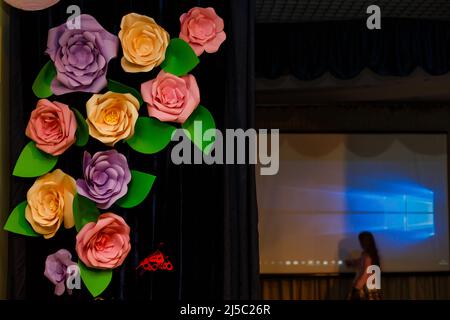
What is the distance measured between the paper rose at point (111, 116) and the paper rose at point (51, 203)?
0.15 metres

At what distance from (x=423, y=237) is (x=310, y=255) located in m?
1.00

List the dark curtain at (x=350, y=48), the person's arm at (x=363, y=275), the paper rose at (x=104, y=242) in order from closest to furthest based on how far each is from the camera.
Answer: the paper rose at (x=104, y=242), the dark curtain at (x=350, y=48), the person's arm at (x=363, y=275)

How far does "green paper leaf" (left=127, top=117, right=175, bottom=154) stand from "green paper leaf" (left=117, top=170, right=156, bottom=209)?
0.06 m

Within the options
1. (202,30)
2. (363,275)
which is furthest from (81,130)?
(363,275)

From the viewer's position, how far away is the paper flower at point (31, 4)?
57.2 inches

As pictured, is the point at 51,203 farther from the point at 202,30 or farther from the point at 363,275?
the point at 363,275

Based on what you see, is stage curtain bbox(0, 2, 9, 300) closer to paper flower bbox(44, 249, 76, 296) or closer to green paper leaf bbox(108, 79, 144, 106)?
paper flower bbox(44, 249, 76, 296)

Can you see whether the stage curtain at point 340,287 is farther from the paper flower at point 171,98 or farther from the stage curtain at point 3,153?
the paper flower at point 171,98

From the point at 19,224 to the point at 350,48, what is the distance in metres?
2.59

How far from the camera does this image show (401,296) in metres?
4.80

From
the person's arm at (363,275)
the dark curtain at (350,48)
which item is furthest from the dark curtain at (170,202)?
the person's arm at (363,275)

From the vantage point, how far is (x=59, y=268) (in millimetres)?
1441

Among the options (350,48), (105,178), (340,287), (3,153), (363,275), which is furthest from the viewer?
(340,287)

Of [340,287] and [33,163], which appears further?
[340,287]
